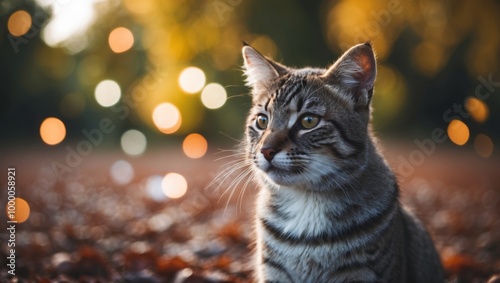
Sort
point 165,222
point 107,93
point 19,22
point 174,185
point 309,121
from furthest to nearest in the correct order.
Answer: point 107,93
point 174,185
point 19,22
point 165,222
point 309,121

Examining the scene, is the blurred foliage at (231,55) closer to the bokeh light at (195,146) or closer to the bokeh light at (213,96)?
the bokeh light at (213,96)

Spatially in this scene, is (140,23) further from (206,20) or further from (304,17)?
(304,17)

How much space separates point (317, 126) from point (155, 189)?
5068 mm

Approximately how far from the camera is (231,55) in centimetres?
933

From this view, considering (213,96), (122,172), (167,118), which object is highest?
(213,96)

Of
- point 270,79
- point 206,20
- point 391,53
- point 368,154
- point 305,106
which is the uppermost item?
point 206,20

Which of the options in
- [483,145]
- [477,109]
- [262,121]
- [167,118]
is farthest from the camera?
[167,118]

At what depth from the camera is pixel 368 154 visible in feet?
9.93

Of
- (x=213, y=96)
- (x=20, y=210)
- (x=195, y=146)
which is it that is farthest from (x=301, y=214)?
(x=195, y=146)

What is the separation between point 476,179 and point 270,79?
19.5ft

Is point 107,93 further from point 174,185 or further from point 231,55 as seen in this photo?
point 174,185

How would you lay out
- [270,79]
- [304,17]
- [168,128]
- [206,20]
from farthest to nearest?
[168,128] → [304,17] → [206,20] → [270,79]

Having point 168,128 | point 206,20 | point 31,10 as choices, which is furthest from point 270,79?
point 168,128

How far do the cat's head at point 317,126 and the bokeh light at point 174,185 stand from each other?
452 cm
